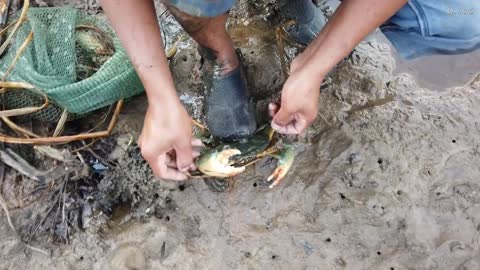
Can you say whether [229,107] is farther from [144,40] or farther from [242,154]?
[144,40]

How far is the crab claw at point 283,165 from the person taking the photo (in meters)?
2.33

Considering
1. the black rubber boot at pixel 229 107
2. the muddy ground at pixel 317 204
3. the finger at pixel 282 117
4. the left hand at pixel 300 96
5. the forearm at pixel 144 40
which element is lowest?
the muddy ground at pixel 317 204

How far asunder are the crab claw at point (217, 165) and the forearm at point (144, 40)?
435 mm

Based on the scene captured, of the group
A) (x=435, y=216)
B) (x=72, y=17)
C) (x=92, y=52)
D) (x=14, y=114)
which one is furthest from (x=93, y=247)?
(x=435, y=216)

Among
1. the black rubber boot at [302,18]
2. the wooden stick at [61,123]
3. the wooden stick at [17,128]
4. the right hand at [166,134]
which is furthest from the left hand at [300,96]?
the wooden stick at [17,128]

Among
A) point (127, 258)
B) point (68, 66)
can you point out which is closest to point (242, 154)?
point (127, 258)

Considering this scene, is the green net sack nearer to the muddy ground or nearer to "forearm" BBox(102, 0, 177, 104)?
the muddy ground

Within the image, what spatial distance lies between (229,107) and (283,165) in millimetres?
337

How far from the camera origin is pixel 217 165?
2217 millimetres

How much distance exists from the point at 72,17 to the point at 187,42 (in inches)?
22.7

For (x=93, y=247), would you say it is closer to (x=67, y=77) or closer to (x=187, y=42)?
(x=67, y=77)

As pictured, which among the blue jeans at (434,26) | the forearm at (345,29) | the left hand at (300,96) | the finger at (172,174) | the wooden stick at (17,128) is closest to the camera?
the forearm at (345,29)

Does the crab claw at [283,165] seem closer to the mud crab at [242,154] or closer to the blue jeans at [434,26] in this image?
the mud crab at [242,154]

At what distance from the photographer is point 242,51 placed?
106 inches
